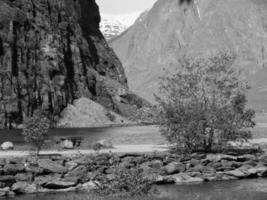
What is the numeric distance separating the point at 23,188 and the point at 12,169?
2.97 m

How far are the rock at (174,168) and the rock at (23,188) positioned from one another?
13464mm

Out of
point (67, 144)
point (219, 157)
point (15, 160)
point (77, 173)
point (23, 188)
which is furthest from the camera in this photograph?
point (67, 144)

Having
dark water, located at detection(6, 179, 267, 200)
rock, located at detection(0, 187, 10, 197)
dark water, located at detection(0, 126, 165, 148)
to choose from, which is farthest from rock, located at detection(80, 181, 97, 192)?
dark water, located at detection(0, 126, 165, 148)

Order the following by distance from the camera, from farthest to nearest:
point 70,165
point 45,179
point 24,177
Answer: point 70,165 < point 24,177 < point 45,179

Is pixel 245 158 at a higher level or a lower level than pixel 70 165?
→ higher

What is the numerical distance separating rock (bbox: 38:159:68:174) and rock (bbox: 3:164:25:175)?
5.98 ft

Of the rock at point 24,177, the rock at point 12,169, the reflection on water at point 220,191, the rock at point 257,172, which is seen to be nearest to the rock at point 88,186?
the rock at point 24,177

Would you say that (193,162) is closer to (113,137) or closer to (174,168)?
(174,168)

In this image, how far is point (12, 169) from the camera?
181ft

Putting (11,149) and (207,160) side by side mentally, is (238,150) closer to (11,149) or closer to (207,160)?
(207,160)

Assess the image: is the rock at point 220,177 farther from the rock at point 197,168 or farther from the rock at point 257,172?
the rock at point 257,172

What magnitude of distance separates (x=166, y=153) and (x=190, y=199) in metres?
14.5

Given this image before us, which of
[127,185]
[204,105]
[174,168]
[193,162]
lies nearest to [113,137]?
[204,105]

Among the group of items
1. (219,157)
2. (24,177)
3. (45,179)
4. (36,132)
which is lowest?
(45,179)
